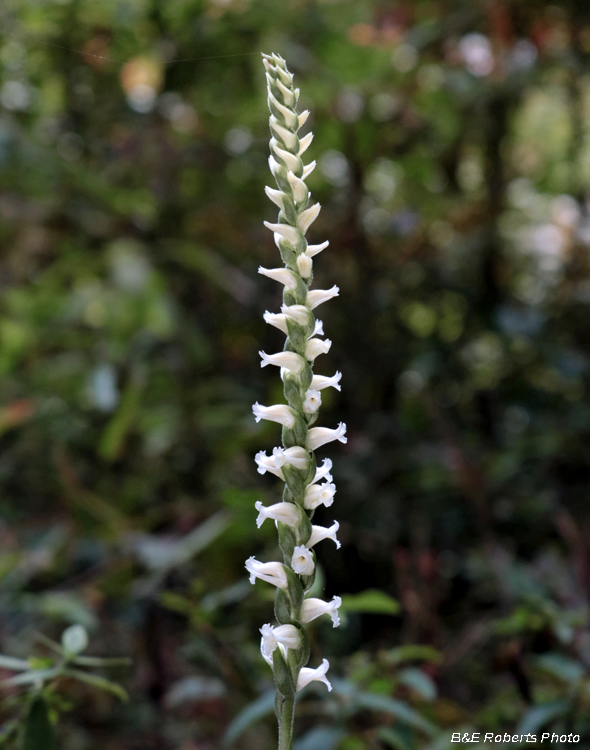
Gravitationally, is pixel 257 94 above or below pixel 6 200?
above

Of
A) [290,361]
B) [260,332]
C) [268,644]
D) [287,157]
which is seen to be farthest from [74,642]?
[260,332]

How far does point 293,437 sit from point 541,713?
1.73ft

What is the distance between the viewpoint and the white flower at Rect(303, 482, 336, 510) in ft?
1.66

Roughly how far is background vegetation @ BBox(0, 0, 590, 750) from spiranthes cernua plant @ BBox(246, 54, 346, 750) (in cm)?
54

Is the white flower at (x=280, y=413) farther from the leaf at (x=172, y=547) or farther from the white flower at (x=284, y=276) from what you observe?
the leaf at (x=172, y=547)

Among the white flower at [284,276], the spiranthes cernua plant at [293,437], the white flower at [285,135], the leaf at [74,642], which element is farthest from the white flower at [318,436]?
the leaf at [74,642]

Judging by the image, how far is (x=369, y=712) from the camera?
1.02 meters

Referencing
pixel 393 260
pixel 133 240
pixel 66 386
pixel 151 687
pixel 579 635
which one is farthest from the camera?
pixel 393 260

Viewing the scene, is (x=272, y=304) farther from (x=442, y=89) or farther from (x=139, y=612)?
(x=139, y=612)

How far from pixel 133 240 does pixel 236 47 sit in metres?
0.48

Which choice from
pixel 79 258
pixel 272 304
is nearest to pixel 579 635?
pixel 272 304

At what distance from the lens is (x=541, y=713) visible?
0.80 m

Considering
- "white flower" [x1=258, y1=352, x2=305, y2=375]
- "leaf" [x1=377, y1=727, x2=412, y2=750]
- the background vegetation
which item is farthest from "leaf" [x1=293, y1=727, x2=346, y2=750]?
"white flower" [x1=258, y1=352, x2=305, y2=375]

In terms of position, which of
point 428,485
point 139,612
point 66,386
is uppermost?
point 66,386
